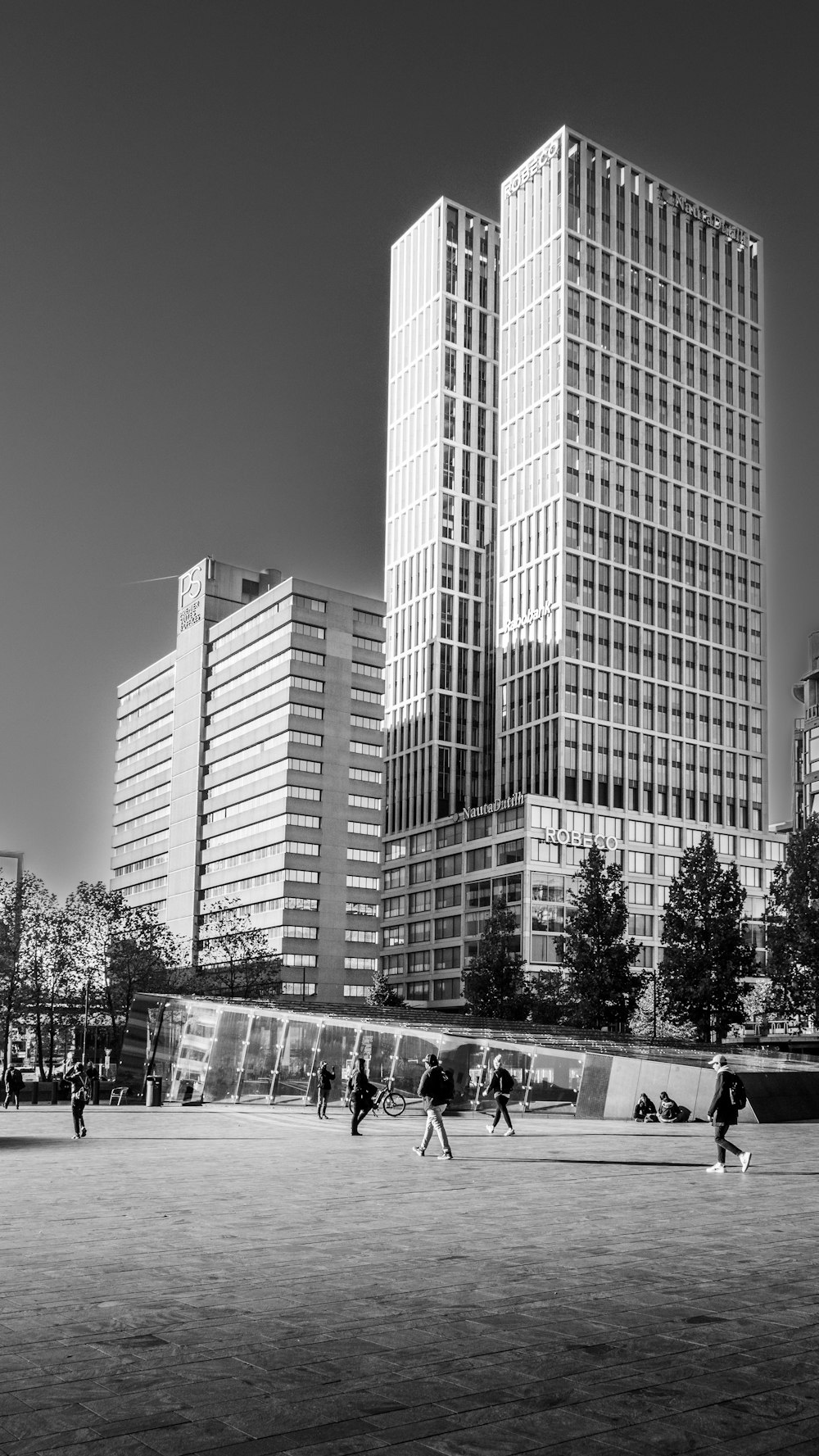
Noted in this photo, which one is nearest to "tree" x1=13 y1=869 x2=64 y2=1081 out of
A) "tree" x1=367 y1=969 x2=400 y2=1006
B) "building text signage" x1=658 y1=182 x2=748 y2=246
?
"tree" x1=367 y1=969 x2=400 y2=1006

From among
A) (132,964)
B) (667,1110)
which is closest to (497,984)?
(132,964)

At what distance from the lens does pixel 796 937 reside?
58938mm

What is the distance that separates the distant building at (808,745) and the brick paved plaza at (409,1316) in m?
75.5

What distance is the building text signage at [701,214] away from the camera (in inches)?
5827

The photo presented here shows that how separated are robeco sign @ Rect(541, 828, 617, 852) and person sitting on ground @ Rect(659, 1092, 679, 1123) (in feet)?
288

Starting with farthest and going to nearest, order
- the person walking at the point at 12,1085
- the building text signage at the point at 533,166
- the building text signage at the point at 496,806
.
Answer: the building text signage at the point at 533,166 < the building text signage at the point at 496,806 < the person walking at the point at 12,1085

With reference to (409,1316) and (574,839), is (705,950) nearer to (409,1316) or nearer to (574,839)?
(409,1316)

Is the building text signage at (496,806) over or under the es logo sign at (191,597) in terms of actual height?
under

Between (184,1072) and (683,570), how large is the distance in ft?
330

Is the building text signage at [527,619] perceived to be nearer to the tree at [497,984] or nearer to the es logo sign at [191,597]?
the es logo sign at [191,597]

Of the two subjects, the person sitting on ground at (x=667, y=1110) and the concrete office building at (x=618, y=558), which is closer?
the person sitting on ground at (x=667, y=1110)

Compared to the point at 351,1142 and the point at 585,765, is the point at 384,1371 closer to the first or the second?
the point at 351,1142

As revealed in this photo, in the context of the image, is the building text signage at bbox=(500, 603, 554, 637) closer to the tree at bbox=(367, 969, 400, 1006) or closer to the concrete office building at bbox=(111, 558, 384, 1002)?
the concrete office building at bbox=(111, 558, 384, 1002)

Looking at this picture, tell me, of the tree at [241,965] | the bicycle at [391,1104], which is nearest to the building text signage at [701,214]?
the tree at [241,965]
